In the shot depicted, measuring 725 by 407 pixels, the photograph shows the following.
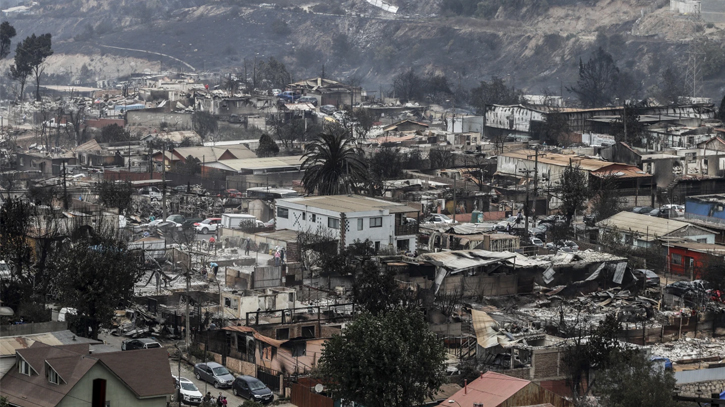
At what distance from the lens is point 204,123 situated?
69.2 m

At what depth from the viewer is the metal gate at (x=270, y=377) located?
850 inches

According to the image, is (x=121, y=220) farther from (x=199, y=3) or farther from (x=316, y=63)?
(x=199, y=3)

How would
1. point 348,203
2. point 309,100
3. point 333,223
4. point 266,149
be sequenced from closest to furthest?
point 333,223 < point 348,203 < point 266,149 < point 309,100

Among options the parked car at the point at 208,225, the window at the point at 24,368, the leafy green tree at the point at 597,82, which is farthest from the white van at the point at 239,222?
the leafy green tree at the point at 597,82

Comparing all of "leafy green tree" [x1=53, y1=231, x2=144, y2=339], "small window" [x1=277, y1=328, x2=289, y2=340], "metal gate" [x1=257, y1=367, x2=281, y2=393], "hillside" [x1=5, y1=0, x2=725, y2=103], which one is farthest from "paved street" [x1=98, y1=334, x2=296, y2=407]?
"hillside" [x1=5, y1=0, x2=725, y2=103]

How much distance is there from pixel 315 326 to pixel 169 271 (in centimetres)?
678

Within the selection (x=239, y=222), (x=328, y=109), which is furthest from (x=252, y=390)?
(x=328, y=109)

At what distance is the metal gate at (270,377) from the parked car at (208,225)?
14.3m

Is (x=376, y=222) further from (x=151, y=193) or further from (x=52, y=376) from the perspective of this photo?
(x=52, y=376)

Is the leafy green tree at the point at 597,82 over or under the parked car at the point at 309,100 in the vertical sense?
over

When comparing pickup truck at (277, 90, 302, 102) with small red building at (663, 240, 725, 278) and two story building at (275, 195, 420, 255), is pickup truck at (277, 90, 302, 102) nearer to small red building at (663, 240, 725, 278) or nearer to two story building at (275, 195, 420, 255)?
two story building at (275, 195, 420, 255)

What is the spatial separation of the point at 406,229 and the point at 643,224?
273 inches

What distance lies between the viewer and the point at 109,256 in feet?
79.2

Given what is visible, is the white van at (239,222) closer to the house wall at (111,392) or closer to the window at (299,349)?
the window at (299,349)
